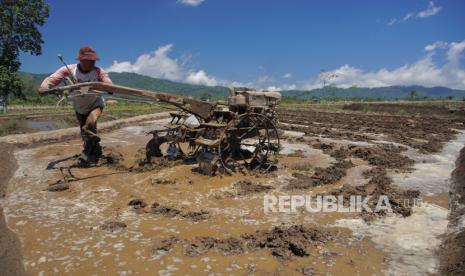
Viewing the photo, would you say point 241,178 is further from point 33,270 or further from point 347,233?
point 33,270

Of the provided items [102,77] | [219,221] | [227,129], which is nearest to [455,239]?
[219,221]

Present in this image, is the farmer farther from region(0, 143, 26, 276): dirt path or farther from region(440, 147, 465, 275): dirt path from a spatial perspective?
region(440, 147, 465, 275): dirt path

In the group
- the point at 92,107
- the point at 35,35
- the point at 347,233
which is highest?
the point at 35,35

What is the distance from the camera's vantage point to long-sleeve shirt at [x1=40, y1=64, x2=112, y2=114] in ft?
23.4

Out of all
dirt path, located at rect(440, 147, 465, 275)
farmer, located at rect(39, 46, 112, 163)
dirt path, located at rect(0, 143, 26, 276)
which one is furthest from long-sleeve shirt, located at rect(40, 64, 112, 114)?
dirt path, located at rect(440, 147, 465, 275)

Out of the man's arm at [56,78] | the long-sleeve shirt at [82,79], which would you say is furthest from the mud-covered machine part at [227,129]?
A: the man's arm at [56,78]

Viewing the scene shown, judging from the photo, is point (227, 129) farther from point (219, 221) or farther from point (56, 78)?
point (56, 78)

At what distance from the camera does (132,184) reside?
6.93 meters

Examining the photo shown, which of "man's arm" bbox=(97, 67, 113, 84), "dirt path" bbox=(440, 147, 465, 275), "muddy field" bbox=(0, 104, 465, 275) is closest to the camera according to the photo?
"dirt path" bbox=(440, 147, 465, 275)

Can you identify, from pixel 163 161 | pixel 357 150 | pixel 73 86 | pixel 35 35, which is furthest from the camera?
pixel 35 35

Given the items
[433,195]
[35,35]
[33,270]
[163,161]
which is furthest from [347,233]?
[35,35]

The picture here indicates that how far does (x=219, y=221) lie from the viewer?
521 cm

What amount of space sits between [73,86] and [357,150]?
790 cm

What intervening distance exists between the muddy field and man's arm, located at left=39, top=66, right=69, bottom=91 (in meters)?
1.82
